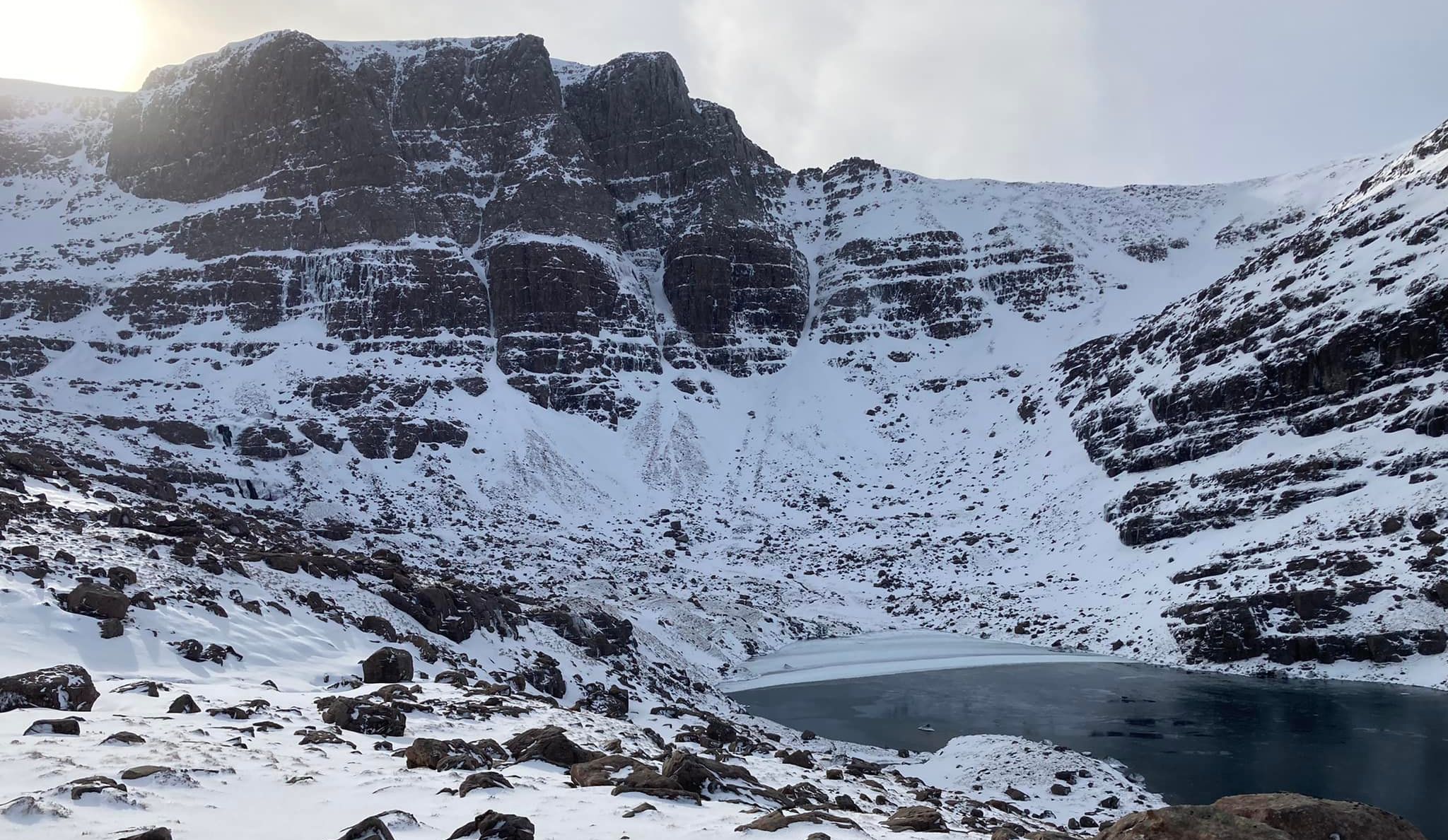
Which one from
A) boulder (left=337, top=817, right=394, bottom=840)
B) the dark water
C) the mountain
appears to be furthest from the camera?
the mountain

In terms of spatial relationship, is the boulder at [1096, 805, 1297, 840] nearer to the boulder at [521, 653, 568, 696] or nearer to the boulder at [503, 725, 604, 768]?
the boulder at [503, 725, 604, 768]

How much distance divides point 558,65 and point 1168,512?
135921 mm

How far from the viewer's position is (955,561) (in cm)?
7700

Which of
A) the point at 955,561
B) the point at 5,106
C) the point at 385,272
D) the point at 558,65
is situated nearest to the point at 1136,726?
the point at 955,561

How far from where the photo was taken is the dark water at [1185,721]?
28438 millimetres

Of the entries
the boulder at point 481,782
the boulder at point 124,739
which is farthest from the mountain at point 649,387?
the boulder at point 481,782

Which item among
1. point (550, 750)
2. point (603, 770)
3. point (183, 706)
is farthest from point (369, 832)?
point (183, 706)

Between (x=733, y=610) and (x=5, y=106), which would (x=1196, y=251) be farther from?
(x=5, y=106)

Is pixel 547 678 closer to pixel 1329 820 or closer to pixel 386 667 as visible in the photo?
pixel 386 667

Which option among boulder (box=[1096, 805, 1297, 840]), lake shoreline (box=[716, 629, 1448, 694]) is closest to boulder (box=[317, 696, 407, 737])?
boulder (box=[1096, 805, 1297, 840])

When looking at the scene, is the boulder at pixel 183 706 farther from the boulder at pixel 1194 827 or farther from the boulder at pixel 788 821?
the boulder at pixel 1194 827

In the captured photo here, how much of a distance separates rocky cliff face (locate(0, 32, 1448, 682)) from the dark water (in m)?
7.34

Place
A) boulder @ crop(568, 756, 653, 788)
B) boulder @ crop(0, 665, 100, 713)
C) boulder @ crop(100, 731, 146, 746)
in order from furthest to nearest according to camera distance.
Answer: boulder @ crop(568, 756, 653, 788) < boulder @ crop(0, 665, 100, 713) < boulder @ crop(100, 731, 146, 746)

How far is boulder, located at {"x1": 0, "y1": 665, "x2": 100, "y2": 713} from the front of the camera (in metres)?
13.4
